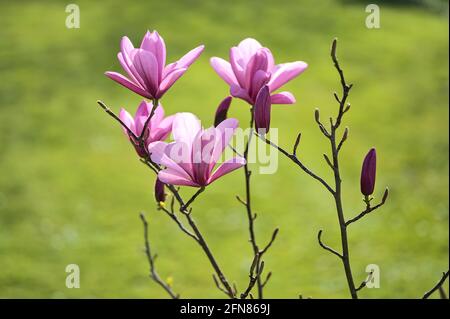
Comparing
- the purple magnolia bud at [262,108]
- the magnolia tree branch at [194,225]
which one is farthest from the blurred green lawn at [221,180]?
the purple magnolia bud at [262,108]

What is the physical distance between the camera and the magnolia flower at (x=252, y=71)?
0.96m

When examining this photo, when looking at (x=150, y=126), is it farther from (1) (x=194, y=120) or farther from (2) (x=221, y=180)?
(2) (x=221, y=180)

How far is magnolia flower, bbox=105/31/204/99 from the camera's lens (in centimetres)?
91

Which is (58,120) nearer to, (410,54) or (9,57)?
(9,57)

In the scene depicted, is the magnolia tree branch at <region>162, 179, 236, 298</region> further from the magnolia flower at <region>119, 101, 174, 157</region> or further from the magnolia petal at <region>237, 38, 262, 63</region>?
the magnolia petal at <region>237, 38, 262, 63</region>

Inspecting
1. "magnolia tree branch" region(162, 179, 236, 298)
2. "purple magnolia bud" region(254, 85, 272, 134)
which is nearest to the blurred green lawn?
"magnolia tree branch" region(162, 179, 236, 298)

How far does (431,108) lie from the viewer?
15.5 feet

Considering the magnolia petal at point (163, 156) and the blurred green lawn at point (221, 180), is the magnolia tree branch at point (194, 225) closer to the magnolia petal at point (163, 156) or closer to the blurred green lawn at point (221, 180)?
the magnolia petal at point (163, 156)

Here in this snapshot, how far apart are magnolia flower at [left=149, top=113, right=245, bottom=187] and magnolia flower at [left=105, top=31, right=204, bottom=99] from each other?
6cm

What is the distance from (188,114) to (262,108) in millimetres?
96

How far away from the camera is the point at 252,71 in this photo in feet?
3.18

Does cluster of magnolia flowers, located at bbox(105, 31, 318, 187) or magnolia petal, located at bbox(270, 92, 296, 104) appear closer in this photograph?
A: cluster of magnolia flowers, located at bbox(105, 31, 318, 187)

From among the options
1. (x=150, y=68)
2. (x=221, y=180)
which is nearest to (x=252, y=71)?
(x=150, y=68)
